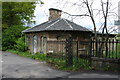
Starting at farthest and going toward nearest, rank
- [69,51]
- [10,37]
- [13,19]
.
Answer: [13,19] → [10,37] → [69,51]

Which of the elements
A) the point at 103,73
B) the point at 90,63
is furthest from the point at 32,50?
the point at 103,73

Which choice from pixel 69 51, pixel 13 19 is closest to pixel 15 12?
pixel 13 19

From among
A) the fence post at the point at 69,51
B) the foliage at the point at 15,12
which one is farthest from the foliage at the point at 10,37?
the fence post at the point at 69,51

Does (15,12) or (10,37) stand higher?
(15,12)

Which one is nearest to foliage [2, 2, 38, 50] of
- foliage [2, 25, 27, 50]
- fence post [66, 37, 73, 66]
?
foliage [2, 25, 27, 50]

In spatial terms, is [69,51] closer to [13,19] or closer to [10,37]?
[10,37]

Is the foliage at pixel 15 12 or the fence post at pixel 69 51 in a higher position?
the foliage at pixel 15 12

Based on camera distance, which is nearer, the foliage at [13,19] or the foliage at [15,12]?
the foliage at [13,19]

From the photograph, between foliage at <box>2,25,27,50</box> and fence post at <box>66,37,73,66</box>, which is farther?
foliage at <box>2,25,27,50</box>

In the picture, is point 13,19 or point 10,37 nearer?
point 10,37

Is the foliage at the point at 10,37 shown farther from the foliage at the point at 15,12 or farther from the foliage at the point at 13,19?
the foliage at the point at 15,12

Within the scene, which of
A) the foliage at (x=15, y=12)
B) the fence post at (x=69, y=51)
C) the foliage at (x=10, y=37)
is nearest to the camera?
the fence post at (x=69, y=51)

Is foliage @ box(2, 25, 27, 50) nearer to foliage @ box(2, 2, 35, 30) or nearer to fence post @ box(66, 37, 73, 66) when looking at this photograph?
foliage @ box(2, 2, 35, 30)

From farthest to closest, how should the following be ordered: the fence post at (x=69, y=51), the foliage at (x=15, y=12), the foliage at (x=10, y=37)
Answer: the foliage at (x=15, y=12), the foliage at (x=10, y=37), the fence post at (x=69, y=51)
